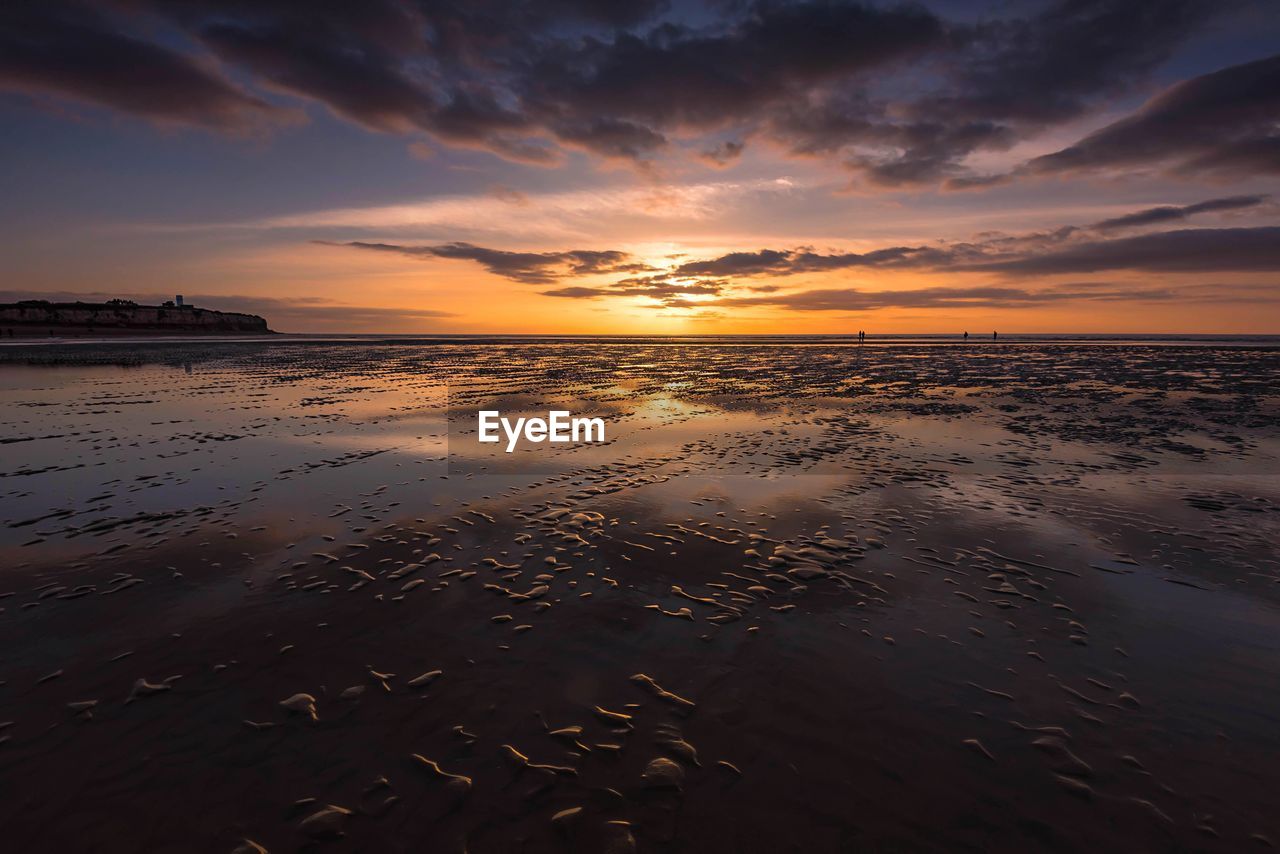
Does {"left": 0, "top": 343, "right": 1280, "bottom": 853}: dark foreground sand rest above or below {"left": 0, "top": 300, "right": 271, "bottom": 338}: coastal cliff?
below

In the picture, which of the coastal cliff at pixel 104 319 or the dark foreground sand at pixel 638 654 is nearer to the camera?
the dark foreground sand at pixel 638 654

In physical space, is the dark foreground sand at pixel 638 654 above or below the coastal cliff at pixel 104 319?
below

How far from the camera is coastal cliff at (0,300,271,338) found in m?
112

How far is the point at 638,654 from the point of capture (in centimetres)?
612

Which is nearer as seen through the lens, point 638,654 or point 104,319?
point 638,654

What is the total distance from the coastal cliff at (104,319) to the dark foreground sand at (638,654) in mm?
152576

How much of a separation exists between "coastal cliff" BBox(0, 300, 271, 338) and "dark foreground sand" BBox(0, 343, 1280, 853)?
153 m

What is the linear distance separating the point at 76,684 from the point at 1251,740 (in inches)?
464

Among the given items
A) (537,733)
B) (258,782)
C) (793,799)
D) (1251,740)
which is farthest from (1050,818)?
(258,782)

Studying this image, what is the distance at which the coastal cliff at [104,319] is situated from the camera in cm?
11231

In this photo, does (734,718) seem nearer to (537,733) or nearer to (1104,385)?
(537,733)

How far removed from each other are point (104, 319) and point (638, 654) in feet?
601

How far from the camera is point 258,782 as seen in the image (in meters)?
4.29

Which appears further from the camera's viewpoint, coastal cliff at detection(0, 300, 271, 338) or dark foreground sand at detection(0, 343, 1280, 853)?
coastal cliff at detection(0, 300, 271, 338)
